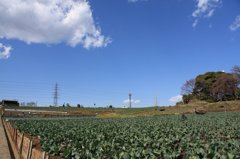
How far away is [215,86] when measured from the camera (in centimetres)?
9325

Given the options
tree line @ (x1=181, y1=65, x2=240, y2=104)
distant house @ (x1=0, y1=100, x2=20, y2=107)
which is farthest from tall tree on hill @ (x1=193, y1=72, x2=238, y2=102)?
distant house @ (x1=0, y1=100, x2=20, y2=107)

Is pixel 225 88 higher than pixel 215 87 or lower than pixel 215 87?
lower

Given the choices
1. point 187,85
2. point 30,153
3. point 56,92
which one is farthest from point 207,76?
point 30,153

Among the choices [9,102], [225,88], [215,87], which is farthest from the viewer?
[9,102]

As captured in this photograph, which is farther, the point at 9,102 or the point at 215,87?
the point at 9,102

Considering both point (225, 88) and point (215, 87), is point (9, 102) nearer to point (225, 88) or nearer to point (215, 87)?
point (215, 87)

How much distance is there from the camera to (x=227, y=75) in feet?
297

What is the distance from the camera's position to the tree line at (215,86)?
87.9 m

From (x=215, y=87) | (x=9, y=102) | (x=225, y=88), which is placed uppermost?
(x=215, y=87)

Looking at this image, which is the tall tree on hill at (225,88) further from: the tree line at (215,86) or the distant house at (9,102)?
the distant house at (9,102)

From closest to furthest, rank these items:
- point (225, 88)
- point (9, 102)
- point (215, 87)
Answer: point (225, 88) < point (215, 87) < point (9, 102)

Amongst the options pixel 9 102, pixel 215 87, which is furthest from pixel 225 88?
pixel 9 102

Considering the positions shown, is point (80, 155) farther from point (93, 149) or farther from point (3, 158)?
point (3, 158)

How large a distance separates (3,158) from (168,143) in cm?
1009
